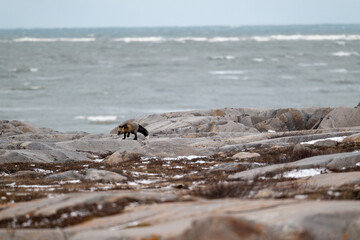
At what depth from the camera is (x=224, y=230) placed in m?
5.73

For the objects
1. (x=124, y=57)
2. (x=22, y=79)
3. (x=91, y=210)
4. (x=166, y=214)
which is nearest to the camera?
(x=166, y=214)

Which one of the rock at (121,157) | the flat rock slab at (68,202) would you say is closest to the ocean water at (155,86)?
the rock at (121,157)

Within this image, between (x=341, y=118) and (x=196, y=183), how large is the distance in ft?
52.8

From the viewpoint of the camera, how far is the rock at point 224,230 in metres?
5.72

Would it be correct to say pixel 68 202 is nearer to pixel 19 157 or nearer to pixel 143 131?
pixel 19 157

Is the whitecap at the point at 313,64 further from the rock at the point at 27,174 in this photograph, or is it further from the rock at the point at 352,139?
the rock at the point at 27,174

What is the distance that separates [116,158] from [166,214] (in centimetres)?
1194

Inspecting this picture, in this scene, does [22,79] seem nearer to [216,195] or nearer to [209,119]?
[209,119]

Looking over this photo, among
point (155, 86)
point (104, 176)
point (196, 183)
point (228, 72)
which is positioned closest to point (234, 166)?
point (196, 183)

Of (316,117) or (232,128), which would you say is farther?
(316,117)

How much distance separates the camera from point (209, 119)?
29469 millimetres

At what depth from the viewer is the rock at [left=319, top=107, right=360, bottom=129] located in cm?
2650

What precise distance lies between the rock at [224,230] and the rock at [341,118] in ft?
70.0

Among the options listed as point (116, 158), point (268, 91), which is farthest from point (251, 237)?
point (268, 91)
